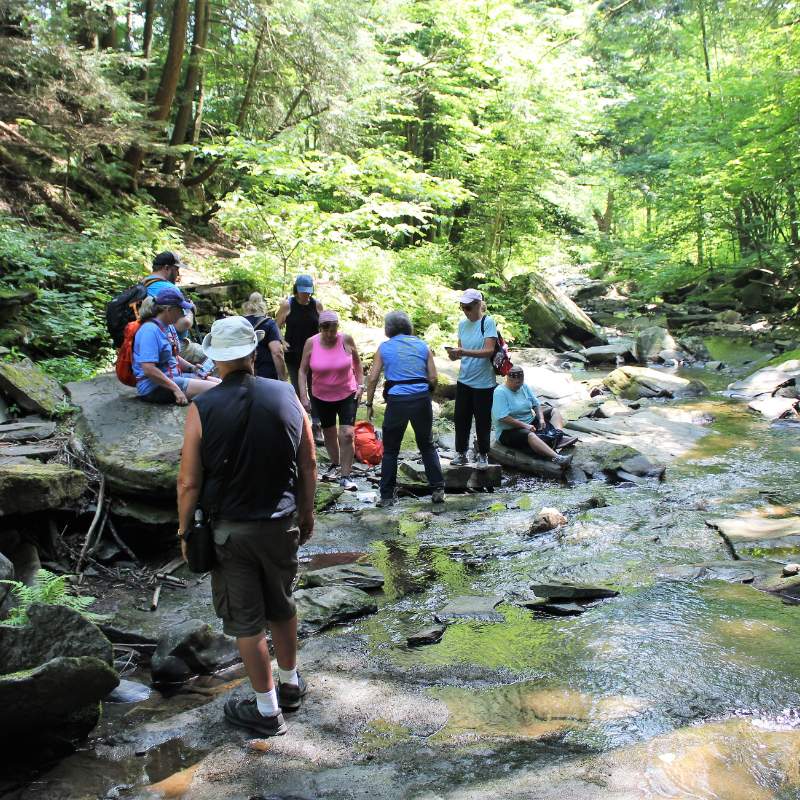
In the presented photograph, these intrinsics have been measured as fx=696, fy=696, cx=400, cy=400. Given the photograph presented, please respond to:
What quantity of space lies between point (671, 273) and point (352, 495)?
22.0m

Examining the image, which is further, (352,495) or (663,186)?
(663,186)

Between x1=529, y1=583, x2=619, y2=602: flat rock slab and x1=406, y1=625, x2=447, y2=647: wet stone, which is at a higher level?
x1=529, y1=583, x2=619, y2=602: flat rock slab

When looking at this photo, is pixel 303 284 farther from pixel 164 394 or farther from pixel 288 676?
pixel 288 676

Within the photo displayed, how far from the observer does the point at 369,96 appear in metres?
18.5

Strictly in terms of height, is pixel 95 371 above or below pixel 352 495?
above

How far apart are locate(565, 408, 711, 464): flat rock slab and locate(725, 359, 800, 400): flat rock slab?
272 cm

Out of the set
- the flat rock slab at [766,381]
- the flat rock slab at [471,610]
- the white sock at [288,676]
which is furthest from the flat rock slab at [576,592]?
the flat rock slab at [766,381]

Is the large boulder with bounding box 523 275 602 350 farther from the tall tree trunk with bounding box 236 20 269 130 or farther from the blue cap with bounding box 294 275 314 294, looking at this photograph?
the blue cap with bounding box 294 275 314 294

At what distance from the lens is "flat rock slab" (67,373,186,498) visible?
5777 millimetres

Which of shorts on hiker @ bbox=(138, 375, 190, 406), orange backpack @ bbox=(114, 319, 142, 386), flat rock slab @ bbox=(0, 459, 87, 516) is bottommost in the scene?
flat rock slab @ bbox=(0, 459, 87, 516)

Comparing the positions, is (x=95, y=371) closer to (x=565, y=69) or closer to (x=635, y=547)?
(x=635, y=547)

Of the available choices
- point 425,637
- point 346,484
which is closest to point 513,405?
point 346,484

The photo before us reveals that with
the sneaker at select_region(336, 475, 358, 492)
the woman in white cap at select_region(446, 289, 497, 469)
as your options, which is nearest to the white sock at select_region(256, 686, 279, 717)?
the sneaker at select_region(336, 475, 358, 492)

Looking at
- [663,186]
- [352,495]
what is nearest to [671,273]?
[663,186]
